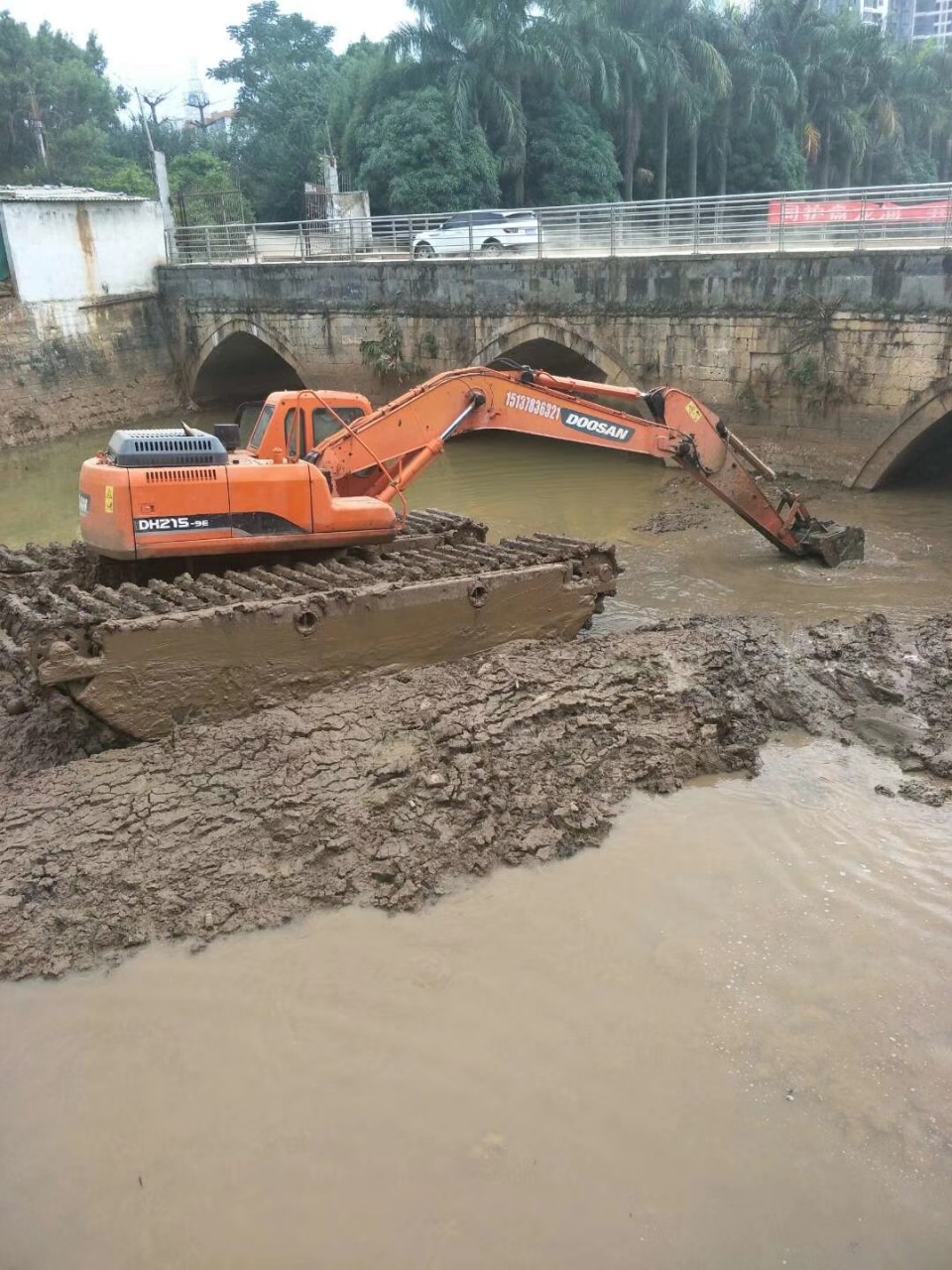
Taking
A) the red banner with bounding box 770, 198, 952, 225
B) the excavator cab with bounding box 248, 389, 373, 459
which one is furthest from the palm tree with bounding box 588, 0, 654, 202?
the excavator cab with bounding box 248, 389, 373, 459

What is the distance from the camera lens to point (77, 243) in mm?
21453

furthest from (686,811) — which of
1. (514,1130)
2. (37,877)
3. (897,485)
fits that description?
(897,485)

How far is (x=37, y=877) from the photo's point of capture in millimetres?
5457

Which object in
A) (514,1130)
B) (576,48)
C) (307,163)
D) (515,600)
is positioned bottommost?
(514,1130)

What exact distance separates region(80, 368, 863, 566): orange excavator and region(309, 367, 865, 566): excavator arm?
1cm

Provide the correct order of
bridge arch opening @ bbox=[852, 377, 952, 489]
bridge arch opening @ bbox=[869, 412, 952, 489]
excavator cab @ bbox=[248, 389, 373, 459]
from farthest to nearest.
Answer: bridge arch opening @ bbox=[869, 412, 952, 489] → bridge arch opening @ bbox=[852, 377, 952, 489] → excavator cab @ bbox=[248, 389, 373, 459]

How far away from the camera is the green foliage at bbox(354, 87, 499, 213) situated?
1125 inches

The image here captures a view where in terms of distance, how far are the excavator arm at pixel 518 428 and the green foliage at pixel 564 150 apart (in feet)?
83.9

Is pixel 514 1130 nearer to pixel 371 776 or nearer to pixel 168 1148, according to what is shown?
pixel 168 1148

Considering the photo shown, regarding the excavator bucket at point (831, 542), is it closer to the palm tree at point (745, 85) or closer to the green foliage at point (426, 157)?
the green foliage at point (426, 157)

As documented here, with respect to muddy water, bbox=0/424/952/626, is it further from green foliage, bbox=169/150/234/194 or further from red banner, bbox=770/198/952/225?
green foliage, bbox=169/150/234/194

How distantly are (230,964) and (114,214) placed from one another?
69.8 feet

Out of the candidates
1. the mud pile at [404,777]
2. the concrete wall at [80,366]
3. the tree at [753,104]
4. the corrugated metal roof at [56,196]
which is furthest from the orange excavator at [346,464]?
the tree at [753,104]

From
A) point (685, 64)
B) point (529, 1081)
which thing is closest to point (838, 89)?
point (685, 64)
